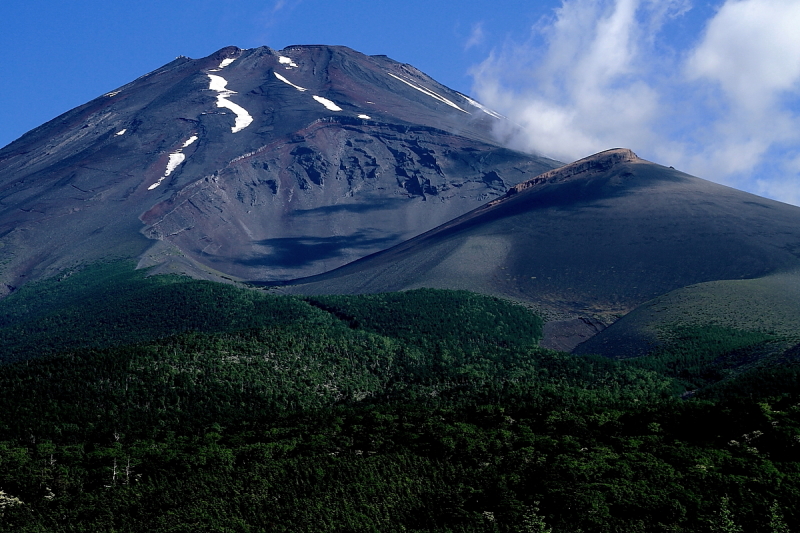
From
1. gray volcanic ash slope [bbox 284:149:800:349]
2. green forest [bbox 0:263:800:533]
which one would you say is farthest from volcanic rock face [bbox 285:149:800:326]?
green forest [bbox 0:263:800:533]

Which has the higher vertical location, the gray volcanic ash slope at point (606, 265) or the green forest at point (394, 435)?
the gray volcanic ash slope at point (606, 265)

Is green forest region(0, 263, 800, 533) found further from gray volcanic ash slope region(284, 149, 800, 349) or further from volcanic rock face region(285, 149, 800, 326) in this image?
volcanic rock face region(285, 149, 800, 326)

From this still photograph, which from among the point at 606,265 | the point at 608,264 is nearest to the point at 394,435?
the point at 606,265

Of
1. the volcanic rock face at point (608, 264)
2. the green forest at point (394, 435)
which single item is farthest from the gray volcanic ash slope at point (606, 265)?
the green forest at point (394, 435)

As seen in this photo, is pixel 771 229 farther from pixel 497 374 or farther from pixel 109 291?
pixel 109 291

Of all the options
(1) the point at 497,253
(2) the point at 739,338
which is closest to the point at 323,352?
(2) the point at 739,338

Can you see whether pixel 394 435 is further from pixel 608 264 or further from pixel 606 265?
pixel 608 264

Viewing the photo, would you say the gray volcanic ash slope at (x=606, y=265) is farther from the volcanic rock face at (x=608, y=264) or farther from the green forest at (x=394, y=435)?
the green forest at (x=394, y=435)

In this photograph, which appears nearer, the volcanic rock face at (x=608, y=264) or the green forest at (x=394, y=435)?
the green forest at (x=394, y=435)
